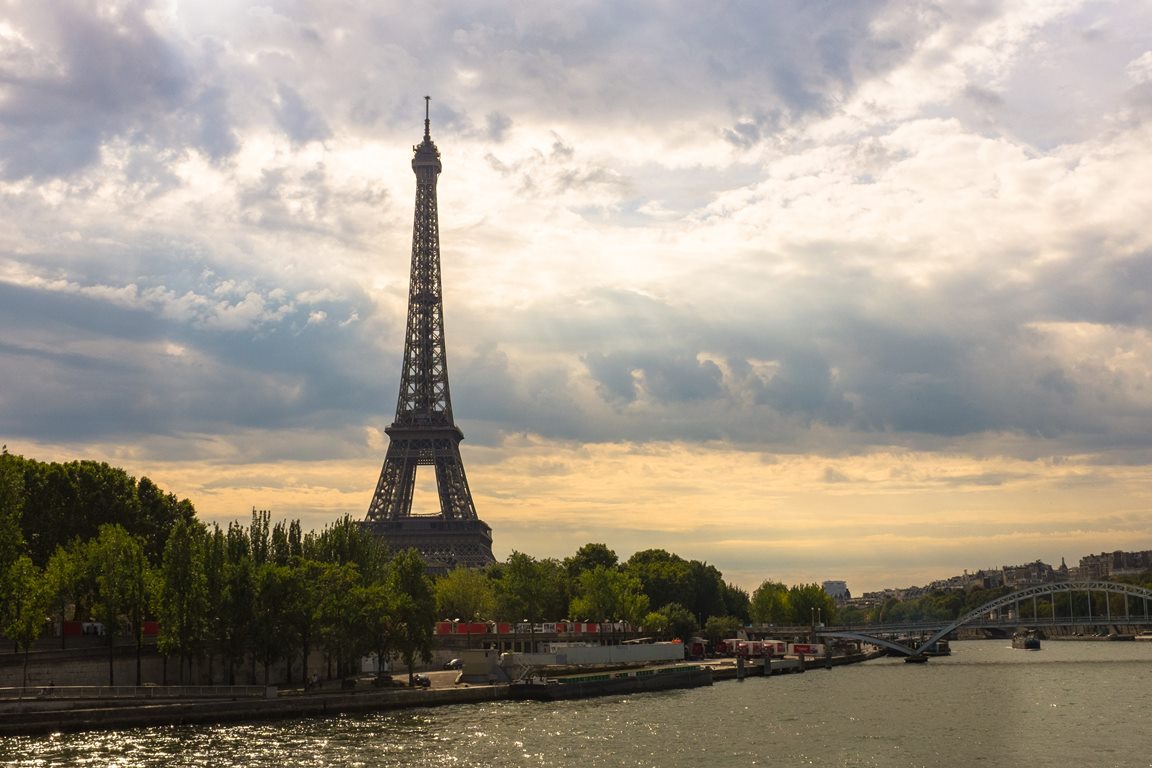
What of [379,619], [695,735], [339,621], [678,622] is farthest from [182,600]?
[678,622]

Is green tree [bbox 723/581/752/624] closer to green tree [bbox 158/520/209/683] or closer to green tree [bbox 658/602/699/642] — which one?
green tree [bbox 658/602/699/642]

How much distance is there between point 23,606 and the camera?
2621 inches

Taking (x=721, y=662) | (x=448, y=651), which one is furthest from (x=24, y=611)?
(x=721, y=662)

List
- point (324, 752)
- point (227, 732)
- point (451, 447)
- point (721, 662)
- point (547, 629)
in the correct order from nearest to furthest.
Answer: point (324, 752) < point (227, 732) < point (547, 629) < point (721, 662) < point (451, 447)

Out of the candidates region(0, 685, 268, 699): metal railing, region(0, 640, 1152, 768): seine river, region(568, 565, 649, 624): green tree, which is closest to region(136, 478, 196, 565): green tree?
region(0, 685, 268, 699): metal railing

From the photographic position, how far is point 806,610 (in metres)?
184

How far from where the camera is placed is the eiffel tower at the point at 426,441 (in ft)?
526

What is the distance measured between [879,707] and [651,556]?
8794cm

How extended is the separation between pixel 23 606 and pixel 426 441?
99.8 m

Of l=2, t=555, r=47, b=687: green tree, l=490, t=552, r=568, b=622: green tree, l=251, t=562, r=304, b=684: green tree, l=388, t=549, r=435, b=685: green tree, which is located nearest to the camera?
l=2, t=555, r=47, b=687: green tree

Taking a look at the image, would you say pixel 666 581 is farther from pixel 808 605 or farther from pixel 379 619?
pixel 379 619

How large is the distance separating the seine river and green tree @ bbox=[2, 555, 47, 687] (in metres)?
9.19

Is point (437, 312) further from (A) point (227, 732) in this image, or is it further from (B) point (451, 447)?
(A) point (227, 732)

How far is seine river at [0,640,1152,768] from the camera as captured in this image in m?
55.8
